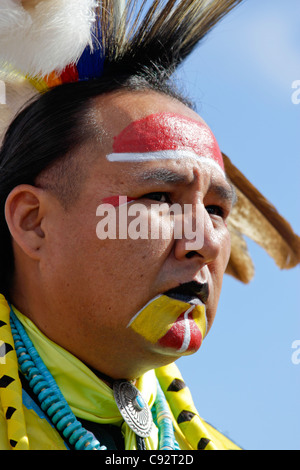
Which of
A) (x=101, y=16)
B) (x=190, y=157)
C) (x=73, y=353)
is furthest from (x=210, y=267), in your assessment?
(x=101, y=16)

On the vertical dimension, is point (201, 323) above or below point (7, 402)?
above

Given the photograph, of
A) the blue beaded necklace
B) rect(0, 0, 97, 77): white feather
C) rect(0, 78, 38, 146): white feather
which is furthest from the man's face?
rect(0, 78, 38, 146): white feather

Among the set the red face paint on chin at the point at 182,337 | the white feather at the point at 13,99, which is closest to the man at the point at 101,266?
the red face paint on chin at the point at 182,337

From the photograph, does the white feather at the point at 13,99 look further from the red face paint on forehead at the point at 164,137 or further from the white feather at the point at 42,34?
the red face paint on forehead at the point at 164,137

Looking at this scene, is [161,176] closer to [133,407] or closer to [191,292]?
A: [191,292]

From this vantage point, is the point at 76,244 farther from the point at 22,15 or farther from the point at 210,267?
the point at 22,15

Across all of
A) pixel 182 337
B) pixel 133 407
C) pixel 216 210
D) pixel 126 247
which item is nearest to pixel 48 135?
pixel 126 247

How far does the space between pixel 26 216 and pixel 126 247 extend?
0.48m

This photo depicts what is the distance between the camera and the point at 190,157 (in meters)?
2.86

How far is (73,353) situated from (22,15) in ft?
4.42

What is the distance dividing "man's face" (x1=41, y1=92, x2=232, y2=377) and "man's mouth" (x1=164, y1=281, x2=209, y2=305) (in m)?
0.02

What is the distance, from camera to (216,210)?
3.03 m

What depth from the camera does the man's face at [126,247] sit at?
2.63m

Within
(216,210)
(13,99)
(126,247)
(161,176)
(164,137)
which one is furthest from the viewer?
(13,99)
